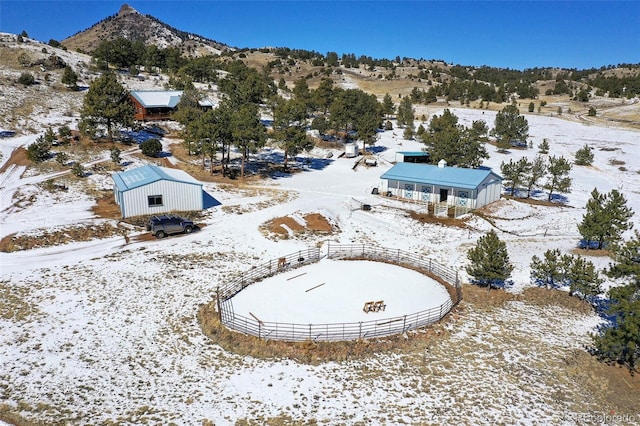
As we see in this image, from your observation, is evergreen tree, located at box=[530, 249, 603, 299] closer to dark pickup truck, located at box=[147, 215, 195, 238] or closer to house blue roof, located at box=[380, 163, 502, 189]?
house blue roof, located at box=[380, 163, 502, 189]

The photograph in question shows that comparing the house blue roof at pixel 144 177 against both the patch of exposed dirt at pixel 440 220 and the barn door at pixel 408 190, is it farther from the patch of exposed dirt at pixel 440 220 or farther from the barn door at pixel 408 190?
the barn door at pixel 408 190

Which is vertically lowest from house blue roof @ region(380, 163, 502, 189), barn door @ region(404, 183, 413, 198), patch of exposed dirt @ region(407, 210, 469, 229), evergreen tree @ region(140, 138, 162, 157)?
patch of exposed dirt @ region(407, 210, 469, 229)

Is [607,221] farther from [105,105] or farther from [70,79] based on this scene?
[70,79]

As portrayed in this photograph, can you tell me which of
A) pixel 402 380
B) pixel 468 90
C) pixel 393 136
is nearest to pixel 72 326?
pixel 402 380

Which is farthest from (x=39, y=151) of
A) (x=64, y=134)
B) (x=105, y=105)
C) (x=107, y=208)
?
(x=107, y=208)

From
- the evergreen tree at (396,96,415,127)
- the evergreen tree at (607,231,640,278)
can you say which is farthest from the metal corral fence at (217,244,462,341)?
the evergreen tree at (396,96,415,127)

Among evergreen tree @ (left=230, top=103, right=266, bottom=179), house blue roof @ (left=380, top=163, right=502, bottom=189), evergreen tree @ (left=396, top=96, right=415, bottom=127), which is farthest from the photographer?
evergreen tree @ (left=396, top=96, right=415, bottom=127)
